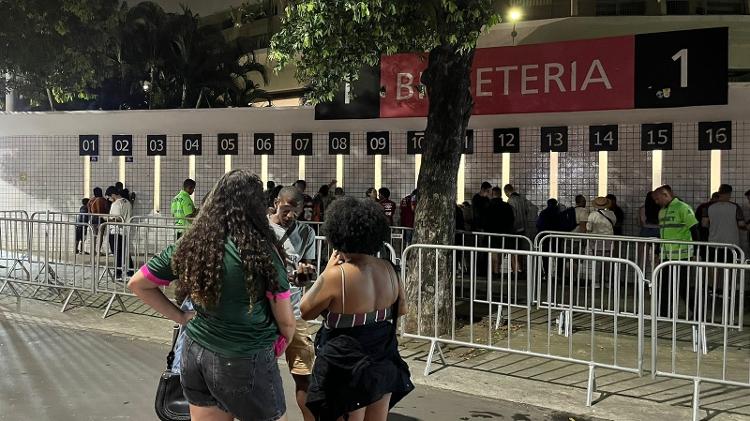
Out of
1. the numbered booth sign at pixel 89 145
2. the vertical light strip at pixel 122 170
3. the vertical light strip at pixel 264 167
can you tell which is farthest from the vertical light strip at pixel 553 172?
the numbered booth sign at pixel 89 145

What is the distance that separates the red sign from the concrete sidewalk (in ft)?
16.4

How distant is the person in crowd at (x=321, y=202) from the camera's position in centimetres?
1330

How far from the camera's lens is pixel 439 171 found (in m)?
7.91

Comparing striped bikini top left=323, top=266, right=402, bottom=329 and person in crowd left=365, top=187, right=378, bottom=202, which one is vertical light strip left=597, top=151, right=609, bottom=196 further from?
striped bikini top left=323, top=266, right=402, bottom=329

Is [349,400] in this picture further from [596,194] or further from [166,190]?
[166,190]

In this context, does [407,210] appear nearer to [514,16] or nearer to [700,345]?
[514,16]

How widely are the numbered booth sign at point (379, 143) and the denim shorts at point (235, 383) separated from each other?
36.2 feet

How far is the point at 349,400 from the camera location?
134 inches

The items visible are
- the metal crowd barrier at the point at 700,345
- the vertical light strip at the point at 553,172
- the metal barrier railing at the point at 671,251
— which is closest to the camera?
the metal crowd barrier at the point at 700,345

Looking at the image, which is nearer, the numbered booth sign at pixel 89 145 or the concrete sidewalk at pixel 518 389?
the concrete sidewalk at pixel 518 389

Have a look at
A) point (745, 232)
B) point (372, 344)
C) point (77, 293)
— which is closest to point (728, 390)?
point (372, 344)

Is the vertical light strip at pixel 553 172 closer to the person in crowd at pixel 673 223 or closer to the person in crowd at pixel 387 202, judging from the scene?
the person in crowd at pixel 387 202

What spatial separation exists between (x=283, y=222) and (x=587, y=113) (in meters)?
8.83

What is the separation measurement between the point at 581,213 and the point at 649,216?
1105mm
